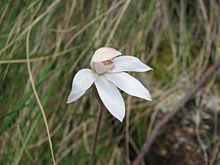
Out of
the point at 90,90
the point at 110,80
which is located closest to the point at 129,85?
the point at 110,80

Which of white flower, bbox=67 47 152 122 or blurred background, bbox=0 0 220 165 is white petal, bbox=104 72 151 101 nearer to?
white flower, bbox=67 47 152 122

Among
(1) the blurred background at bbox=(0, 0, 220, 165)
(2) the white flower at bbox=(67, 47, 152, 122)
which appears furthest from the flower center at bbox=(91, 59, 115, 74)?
(1) the blurred background at bbox=(0, 0, 220, 165)

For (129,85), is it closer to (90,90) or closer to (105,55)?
(105,55)

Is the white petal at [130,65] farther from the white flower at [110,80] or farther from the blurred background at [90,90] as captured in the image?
the blurred background at [90,90]

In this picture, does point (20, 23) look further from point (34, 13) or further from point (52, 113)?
Result: point (52, 113)

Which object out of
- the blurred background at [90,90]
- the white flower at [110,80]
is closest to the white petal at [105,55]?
the white flower at [110,80]

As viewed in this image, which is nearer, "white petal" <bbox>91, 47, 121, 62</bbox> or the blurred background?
"white petal" <bbox>91, 47, 121, 62</bbox>

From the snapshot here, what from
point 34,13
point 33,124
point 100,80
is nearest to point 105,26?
point 34,13

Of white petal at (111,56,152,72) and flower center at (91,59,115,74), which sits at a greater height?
flower center at (91,59,115,74)
